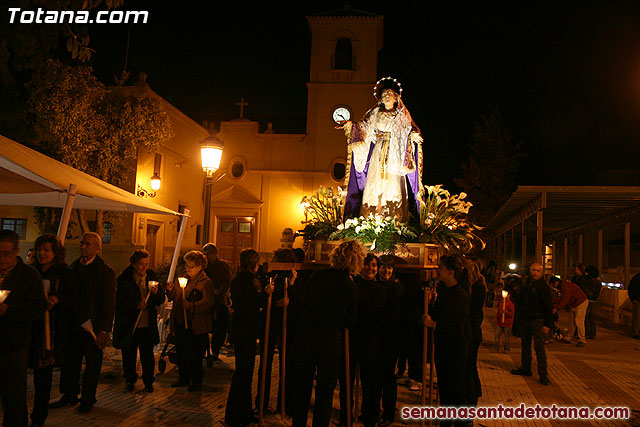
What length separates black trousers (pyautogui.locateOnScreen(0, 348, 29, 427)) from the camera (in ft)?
15.0

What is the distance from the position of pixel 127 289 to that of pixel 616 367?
346 inches

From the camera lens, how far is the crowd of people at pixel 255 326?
5.03m

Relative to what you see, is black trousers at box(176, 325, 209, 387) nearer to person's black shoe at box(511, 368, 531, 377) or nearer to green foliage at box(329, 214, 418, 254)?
green foliage at box(329, 214, 418, 254)

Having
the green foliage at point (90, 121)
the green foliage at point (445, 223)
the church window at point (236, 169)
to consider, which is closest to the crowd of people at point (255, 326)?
the green foliage at point (445, 223)

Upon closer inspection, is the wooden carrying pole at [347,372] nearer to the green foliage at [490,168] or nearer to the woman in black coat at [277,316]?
the woman in black coat at [277,316]

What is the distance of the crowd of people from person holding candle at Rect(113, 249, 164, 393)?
15 mm

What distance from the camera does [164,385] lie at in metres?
7.62

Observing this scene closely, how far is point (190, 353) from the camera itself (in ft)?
24.1

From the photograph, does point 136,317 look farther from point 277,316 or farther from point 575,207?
point 575,207

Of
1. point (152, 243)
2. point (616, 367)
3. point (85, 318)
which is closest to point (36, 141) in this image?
point (152, 243)

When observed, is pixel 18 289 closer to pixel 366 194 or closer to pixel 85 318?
pixel 85 318

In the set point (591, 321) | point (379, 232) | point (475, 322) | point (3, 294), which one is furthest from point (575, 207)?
point (3, 294)

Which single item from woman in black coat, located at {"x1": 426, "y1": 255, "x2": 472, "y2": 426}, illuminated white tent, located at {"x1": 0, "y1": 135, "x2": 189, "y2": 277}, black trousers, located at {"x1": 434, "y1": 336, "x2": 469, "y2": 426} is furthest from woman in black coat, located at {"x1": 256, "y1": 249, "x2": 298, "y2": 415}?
illuminated white tent, located at {"x1": 0, "y1": 135, "x2": 189, "y2": 277}

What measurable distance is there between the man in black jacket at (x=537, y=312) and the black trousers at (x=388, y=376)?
3397 mm
